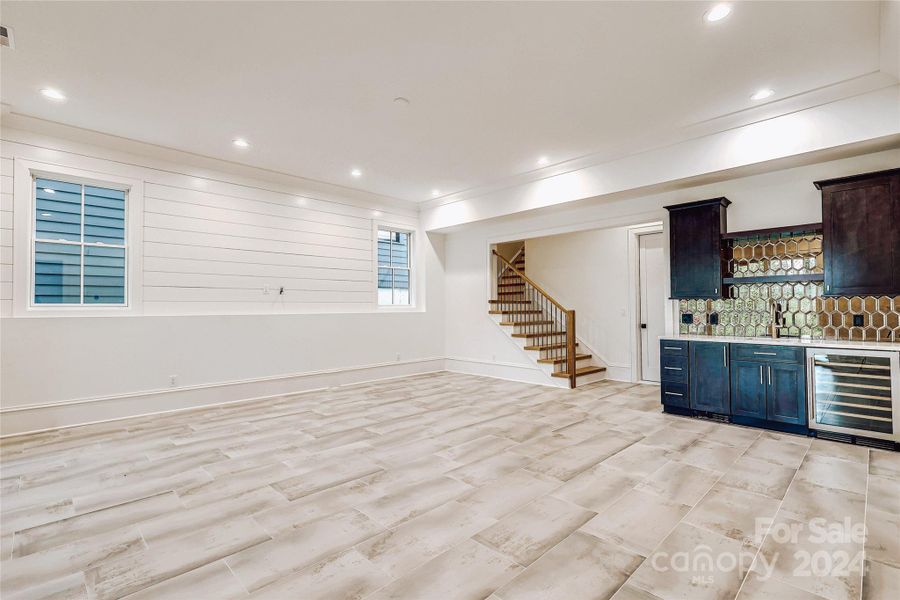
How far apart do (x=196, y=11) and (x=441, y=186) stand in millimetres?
4276

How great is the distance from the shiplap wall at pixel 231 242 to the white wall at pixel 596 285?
3431 millimetres

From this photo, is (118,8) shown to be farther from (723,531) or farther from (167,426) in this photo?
(723,531)

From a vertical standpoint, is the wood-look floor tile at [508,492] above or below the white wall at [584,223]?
below

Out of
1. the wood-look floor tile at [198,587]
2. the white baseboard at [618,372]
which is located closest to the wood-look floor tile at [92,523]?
the wood-look floor tile at [198,587]

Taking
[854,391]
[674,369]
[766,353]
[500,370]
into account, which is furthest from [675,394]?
[500,370]

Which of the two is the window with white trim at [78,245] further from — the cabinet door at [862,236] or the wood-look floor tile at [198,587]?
the cabinet door at [862,236]

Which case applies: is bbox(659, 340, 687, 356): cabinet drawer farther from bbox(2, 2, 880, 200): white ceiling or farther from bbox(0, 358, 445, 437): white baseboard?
bbox(0, 358, 445, 437): white baseboard

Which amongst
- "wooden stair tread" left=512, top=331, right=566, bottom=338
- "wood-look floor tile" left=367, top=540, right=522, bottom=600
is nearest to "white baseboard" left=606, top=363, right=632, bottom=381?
"wooden stair tread" left=512, top=331, right=566, bottom=338

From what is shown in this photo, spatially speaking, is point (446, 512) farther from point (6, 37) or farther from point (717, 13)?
point (6, 37)

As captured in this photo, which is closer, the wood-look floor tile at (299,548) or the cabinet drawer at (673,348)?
the wood-look floor tile at (299,548)

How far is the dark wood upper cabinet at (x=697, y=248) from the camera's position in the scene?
15.6ft

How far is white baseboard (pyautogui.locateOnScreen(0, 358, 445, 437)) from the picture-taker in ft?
13.8

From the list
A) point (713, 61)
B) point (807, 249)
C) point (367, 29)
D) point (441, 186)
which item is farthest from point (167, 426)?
point (807, 249)

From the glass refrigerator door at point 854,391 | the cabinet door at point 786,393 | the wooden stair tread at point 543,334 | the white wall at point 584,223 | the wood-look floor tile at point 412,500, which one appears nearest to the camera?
the wood-look floor tile at point 412,500
